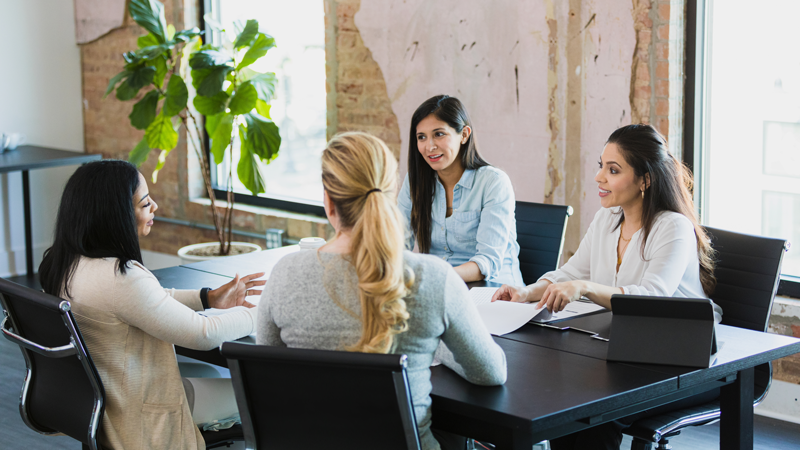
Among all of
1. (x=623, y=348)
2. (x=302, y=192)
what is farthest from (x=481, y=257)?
(x=302, y=192)

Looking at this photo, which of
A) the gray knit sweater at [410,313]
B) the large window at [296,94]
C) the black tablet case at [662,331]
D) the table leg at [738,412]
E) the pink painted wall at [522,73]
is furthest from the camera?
the large window at [296,94]

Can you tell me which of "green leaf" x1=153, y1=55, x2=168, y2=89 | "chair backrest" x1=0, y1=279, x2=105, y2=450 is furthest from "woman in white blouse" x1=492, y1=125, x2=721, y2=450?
"green leaf" x1=153, y1=55, x2=168, y2=89

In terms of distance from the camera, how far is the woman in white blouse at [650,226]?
7.47ft

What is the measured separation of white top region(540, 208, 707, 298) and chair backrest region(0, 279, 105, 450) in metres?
1.35

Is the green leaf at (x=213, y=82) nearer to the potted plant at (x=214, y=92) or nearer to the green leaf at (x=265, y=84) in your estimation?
the potted plant at (x=214, y=92)

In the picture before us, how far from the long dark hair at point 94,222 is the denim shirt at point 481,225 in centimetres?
114

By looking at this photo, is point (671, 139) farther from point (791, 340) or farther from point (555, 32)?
point (791, 340)

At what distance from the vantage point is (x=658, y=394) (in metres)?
1.73

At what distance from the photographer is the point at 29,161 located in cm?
506

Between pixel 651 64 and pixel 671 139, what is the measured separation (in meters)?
0.32

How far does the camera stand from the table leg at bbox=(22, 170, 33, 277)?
213 inches

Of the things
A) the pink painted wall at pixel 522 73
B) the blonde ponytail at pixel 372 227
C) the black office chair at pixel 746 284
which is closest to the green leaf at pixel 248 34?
the pink painted wall at pixel 522 73

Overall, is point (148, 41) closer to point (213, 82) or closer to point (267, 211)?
point (213, 82)

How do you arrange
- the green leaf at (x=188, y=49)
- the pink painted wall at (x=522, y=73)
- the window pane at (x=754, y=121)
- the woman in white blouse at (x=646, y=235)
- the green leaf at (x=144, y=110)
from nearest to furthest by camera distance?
the woman in white blouse at (x=646, y=235), the window pane at (x=754, y=121), the pink painted wall at (x=522, y=73), the green leaf at (x=144, y=110), the green leaf at (x=188, y=49)
